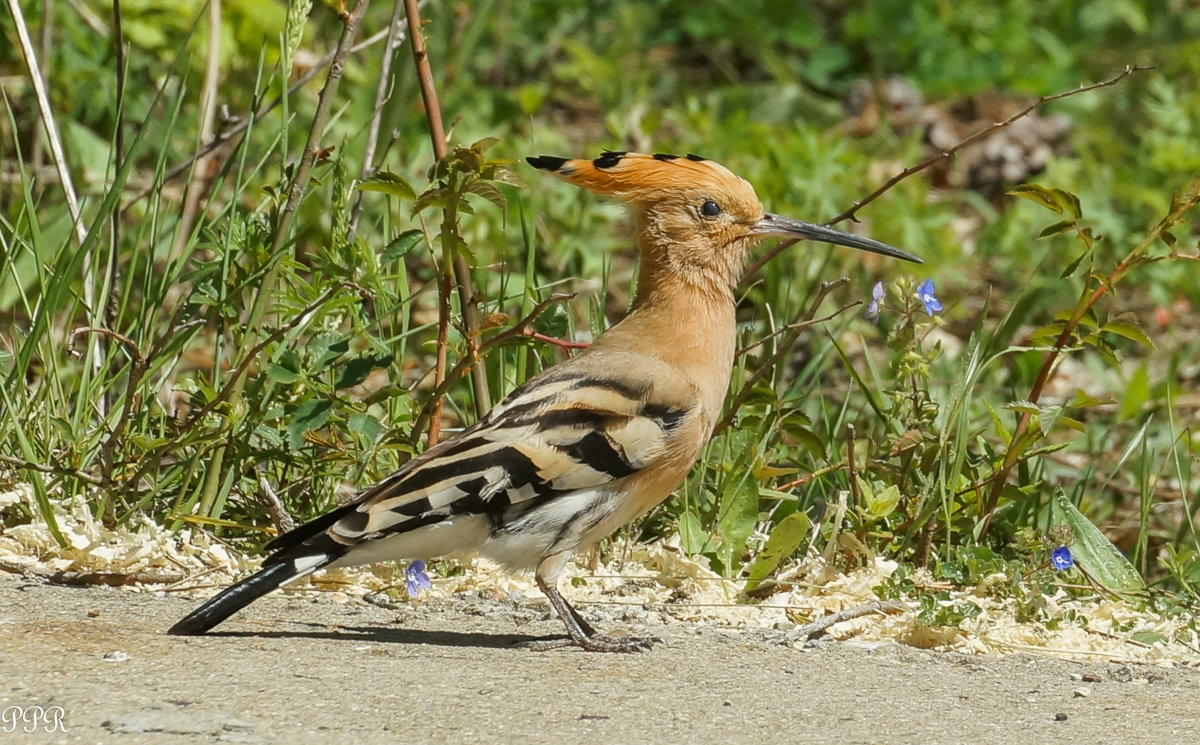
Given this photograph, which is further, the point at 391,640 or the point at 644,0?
the point at 644,0

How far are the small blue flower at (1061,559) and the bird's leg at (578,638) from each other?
917 mm

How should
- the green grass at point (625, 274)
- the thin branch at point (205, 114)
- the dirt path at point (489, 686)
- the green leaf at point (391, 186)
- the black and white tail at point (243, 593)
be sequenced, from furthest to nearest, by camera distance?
the thin branch at point (205, 114) < the green grass at point (625, 274) < the green leaf at point (391, 186) < the black and white tail at point (243, 593) < the dirt path at point (489, 686)

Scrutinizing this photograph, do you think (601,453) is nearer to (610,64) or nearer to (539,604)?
(539,604)

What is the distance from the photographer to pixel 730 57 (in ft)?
27.2

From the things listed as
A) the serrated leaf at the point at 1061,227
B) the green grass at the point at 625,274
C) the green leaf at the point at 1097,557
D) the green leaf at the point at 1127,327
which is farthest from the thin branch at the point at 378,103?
the green leaf at the point at 1097,557

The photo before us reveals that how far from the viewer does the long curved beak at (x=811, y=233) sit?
12.8 feet

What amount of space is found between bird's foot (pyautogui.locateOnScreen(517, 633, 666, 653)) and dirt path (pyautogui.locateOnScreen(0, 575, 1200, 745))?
0.05m

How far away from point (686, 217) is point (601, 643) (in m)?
1.19

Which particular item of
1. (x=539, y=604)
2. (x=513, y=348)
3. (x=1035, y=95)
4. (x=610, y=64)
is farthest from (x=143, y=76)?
(x=1035, y=95)

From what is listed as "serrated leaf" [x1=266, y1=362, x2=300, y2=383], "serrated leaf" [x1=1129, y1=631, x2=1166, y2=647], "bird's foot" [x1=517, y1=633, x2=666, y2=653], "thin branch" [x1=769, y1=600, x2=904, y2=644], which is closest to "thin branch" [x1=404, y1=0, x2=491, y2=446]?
"serrated leaf" [x1=266, y1=362, x2=300, y2=383]

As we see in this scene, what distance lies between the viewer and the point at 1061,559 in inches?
140

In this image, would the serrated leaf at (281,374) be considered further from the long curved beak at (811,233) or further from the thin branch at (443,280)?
the long curved beak at (811,233)

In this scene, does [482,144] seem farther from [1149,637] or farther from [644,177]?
[1149,637]

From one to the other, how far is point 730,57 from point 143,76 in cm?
313
